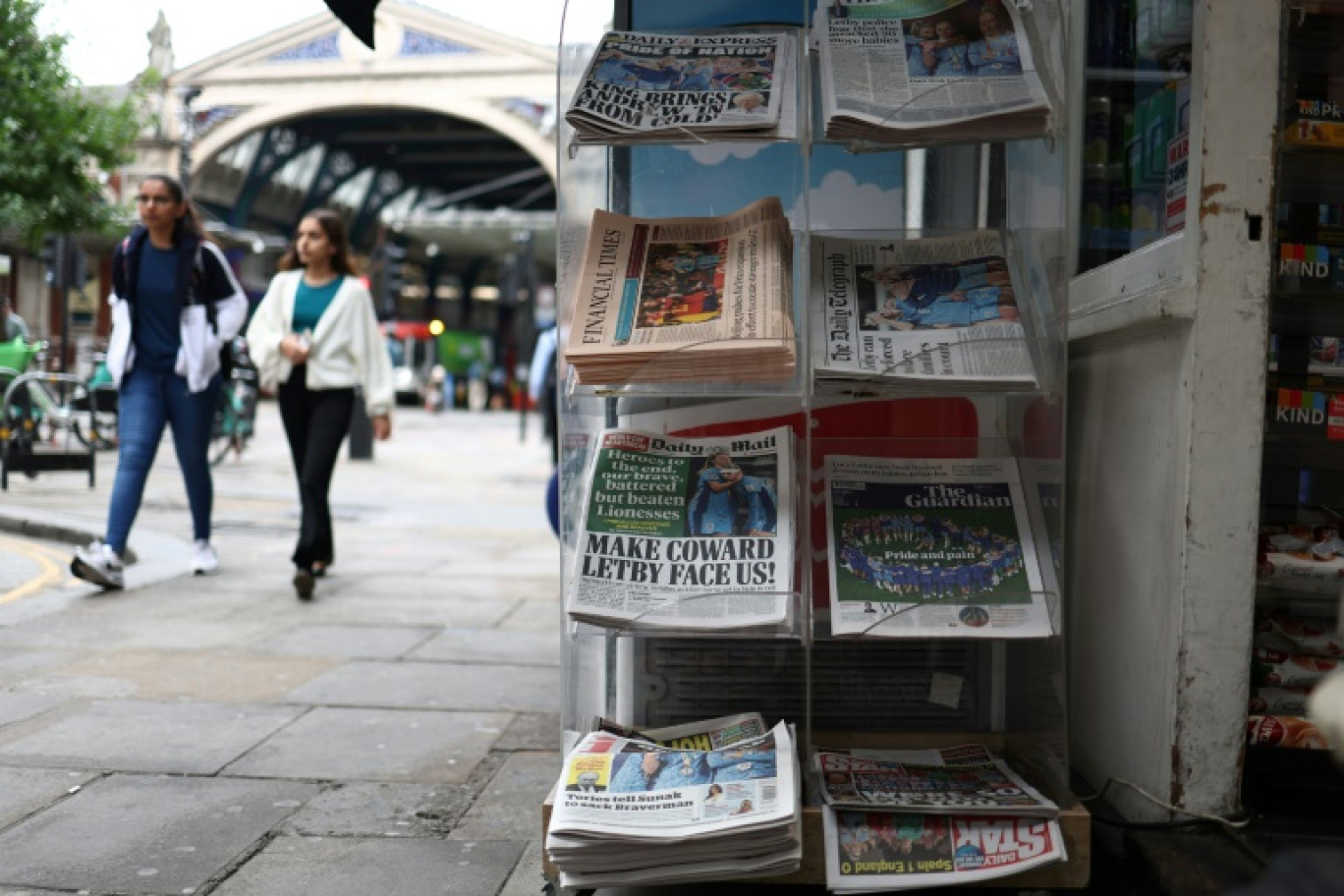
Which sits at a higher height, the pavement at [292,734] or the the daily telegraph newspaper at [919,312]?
the the daily telegraph newspaper at [919,312]

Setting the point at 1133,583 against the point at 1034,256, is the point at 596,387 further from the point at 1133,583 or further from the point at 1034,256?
the point at 1133,583

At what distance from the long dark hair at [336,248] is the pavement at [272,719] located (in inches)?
60.7

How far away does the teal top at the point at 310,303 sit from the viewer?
605 cm

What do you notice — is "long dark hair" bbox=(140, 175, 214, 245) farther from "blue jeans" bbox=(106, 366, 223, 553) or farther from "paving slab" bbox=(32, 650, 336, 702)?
"paving slab" bbox=(32, 650, 336, 702)

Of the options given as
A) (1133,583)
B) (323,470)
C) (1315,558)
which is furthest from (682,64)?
(323,470)

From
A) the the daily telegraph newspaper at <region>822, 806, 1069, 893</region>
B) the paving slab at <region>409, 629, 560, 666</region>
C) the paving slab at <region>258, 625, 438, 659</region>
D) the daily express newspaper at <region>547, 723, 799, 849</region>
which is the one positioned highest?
the daily express newspaper at <region>547, 723, 799, 849</region>

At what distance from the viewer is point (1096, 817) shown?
8.16 ft

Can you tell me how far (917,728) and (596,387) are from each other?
978mm

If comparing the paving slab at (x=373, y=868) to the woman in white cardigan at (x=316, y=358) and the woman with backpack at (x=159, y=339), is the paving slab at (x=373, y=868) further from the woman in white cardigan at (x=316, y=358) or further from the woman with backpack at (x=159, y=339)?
the woman with backpack at (x=159, y=339)

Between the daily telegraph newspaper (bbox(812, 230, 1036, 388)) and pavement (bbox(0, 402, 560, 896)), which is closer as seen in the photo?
the daily telegraph newspaper (bbox(812, 230, 1036, 388))

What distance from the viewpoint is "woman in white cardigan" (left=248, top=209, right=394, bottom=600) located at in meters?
5.89

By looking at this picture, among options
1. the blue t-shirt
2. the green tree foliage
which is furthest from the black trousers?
the green tree foliage

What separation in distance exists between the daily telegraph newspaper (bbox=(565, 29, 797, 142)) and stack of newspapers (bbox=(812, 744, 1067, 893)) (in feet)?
3.93

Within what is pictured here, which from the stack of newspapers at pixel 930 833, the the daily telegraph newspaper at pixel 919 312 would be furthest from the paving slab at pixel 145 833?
the the daily telegraph newspaper at pixel 919 312
